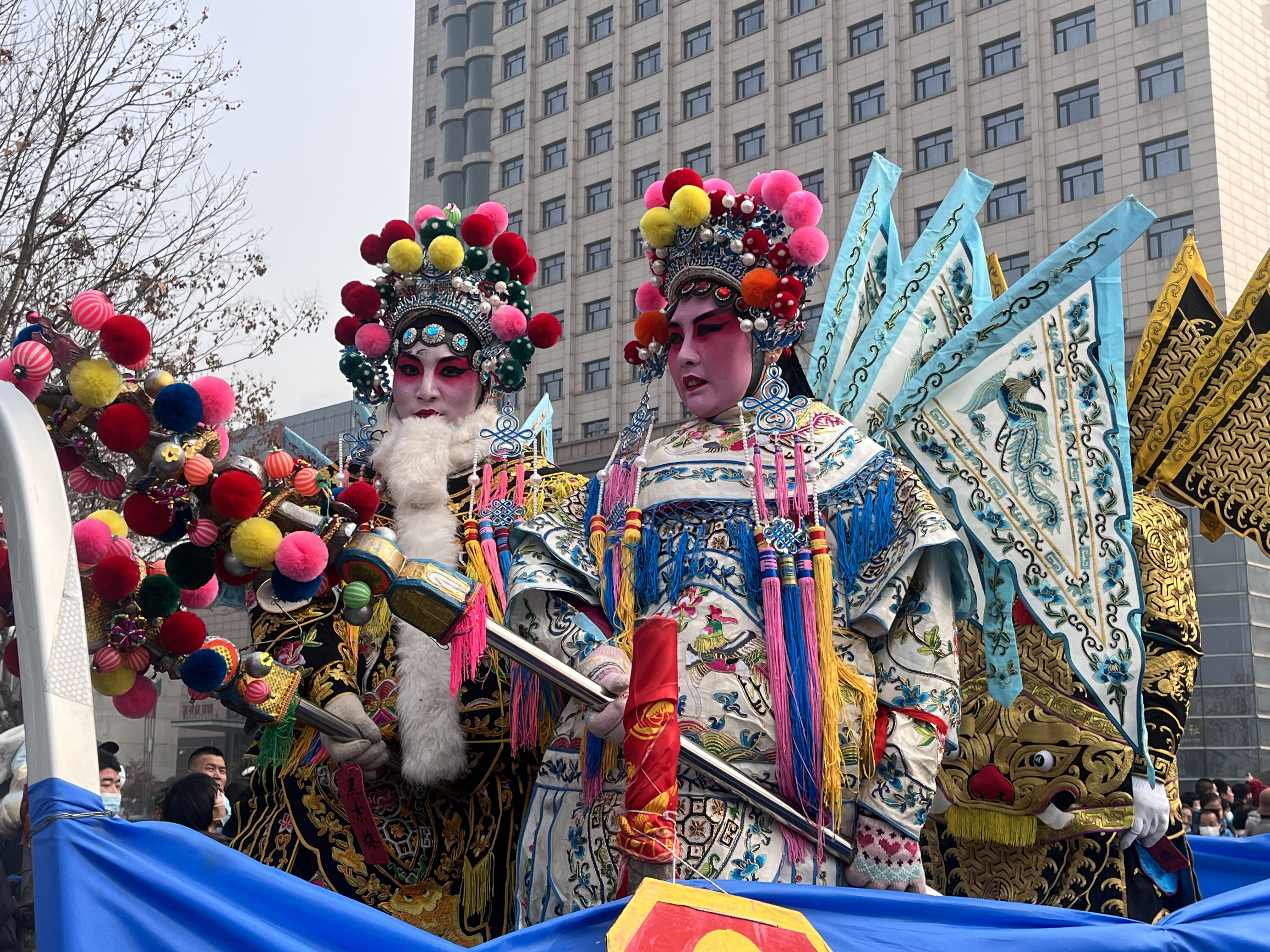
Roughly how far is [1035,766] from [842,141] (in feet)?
92.2

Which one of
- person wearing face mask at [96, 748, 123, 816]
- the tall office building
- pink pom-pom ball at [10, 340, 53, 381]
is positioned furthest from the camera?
the tall office building

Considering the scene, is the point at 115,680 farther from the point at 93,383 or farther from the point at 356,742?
the point at 356,742

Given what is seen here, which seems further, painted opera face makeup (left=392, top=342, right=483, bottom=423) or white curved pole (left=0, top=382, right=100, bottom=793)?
painted opera face makeup (left=392, top=342, right=483, bottom=423)

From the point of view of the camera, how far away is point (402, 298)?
4.71 meters

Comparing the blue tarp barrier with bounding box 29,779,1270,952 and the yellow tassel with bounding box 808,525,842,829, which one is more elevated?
the yellow tassel with bounding box 808,525,842,829

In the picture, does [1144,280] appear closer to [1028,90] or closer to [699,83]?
[1028,90]

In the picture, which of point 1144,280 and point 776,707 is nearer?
point 776,707

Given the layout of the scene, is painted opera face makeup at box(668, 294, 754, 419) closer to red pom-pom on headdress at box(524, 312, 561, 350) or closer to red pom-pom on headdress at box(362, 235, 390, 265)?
red pom-pom on headdress at box(524, 312, 561, 350)

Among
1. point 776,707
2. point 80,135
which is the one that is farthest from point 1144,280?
point 776,707

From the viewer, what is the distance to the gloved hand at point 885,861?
10.1 ft

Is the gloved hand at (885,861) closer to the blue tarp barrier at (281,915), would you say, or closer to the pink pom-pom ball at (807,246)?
the blue tarp barrier at (281,915)

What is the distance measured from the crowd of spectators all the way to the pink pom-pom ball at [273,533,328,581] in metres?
8.49

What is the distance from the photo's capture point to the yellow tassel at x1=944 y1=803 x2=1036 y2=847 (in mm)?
4793

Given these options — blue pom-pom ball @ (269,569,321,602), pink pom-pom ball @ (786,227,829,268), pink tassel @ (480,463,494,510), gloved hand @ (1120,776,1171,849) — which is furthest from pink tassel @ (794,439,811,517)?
gloved hand @ (1120,776,1171,849)
